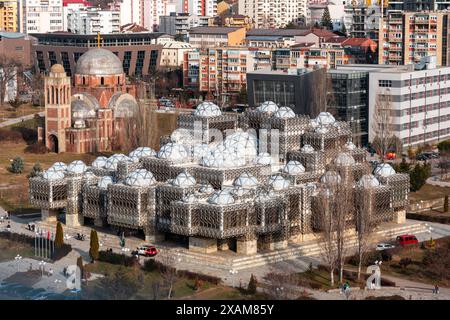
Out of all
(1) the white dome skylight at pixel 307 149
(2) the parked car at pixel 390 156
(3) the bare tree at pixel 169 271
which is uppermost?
(1) the white dome skylight at pixel 307 149

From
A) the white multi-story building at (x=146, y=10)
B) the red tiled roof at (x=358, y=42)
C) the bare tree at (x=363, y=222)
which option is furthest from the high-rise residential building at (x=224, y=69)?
the bare tree at (x=363, y=222)

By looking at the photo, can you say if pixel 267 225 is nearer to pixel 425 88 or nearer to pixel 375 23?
pixel 425 88

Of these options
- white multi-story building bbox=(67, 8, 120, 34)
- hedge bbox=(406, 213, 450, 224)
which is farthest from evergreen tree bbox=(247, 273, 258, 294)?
white multi-story building bbox=(67, 8, 120, 34)

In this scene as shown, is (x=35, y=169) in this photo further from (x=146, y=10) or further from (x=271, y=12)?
(x=271, y=12)

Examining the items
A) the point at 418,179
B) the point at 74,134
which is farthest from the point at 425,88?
the point at 74,134

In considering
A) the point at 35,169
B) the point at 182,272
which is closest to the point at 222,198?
the point at 182,272

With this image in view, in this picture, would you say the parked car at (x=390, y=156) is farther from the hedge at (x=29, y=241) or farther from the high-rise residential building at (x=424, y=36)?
the hedge at (x=29, y=241)
